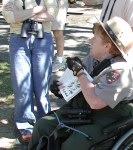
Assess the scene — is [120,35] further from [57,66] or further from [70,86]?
[57,66]

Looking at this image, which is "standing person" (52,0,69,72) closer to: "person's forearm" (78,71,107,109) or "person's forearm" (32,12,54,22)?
"person's forearm" (32,12,54,22)

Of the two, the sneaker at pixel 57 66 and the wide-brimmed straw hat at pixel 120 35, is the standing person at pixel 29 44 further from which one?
the sneaker at pixel 57 66

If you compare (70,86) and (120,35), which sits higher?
(120,35)

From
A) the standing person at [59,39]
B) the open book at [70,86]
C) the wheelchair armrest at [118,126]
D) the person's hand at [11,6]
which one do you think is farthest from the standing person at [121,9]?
the standing person at [59,39]

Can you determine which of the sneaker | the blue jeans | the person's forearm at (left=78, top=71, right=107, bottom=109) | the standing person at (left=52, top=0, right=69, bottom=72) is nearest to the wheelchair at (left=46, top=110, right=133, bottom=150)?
the person's forearm at (left=78, top=71, right=107, bottom=109)

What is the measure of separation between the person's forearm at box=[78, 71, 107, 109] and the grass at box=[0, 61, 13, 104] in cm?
223

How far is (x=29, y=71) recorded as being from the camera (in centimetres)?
429

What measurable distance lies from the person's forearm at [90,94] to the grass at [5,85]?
7.32 feet

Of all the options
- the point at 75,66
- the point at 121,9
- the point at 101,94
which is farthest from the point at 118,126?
the point at 121,9

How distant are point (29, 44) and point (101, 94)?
1219 mm

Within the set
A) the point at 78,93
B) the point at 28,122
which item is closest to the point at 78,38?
the point at 28,122

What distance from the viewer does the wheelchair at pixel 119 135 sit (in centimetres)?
330

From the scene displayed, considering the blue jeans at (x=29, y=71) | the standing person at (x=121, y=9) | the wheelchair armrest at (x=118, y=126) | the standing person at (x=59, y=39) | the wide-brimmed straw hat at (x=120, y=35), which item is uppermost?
the wide-brimmed straw hat at (x=120, y=35)

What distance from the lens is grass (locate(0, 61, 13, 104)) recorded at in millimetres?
5543
